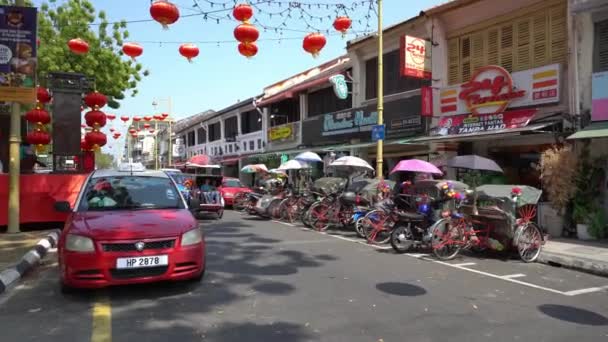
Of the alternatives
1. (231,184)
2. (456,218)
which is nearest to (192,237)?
(456,218)

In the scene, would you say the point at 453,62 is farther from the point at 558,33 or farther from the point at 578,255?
the point at 578,255

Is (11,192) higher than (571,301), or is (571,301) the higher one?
(11,192)

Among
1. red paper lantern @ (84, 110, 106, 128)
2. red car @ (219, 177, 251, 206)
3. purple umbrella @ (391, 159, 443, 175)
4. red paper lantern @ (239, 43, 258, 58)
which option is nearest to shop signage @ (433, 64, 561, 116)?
purple umbrella @ (391, 159, 443, 175)

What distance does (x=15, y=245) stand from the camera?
8586mm

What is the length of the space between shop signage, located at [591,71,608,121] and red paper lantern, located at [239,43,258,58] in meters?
7.69

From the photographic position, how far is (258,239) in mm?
10234

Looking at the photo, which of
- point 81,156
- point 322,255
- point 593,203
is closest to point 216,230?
point 322,255

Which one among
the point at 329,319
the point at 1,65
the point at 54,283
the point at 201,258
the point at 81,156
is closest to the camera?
the point at 329,319

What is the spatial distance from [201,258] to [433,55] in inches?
484

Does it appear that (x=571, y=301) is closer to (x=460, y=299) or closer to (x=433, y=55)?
(x=460, y=299)

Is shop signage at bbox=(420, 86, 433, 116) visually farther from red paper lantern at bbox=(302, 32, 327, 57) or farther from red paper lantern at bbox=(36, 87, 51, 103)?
red paper lantern at bbox=(36, 87, 51, 103)

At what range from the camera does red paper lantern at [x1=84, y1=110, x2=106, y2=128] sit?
12.6 metres

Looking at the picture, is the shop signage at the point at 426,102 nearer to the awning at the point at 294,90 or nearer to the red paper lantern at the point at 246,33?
the awning at the point at 294,90

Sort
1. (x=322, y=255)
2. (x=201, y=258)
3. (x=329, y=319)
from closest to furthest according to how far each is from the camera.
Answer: (x=329, y=319) → (x=201, y=258) → (x=322, y=255)
